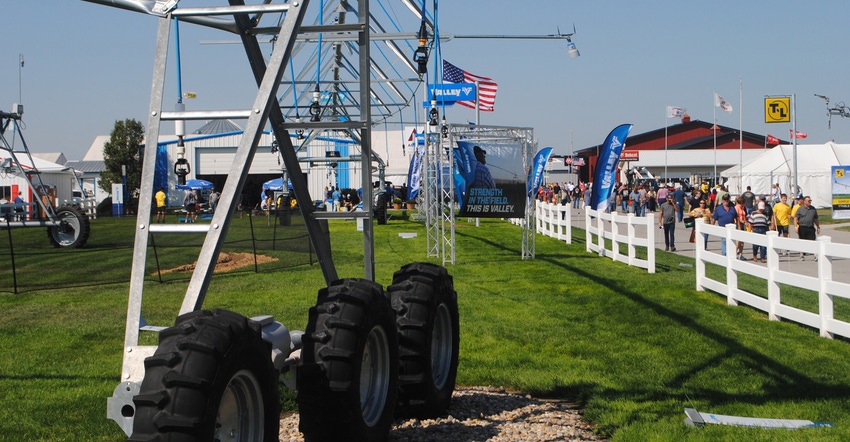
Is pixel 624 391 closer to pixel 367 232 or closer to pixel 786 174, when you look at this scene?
pixel 367 232

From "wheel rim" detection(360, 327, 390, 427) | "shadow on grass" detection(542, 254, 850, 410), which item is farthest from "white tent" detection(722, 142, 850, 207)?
"wheel rim" detection(360, 327, 390, 427)

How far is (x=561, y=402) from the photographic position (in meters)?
7.21

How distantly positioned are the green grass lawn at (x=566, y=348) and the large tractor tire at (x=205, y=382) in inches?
98.0

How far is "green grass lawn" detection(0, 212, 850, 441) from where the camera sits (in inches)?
263

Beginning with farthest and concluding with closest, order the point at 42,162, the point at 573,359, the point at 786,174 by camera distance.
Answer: the point at 42,162 < the point at 786,174 < the point at 573,359

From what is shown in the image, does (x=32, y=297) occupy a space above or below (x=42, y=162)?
below

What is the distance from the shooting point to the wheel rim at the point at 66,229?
25453 millimetres

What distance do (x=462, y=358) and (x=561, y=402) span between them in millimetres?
1887

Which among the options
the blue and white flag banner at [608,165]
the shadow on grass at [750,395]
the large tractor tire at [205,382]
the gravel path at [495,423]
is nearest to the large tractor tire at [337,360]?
the large tractor tire at [205,382]

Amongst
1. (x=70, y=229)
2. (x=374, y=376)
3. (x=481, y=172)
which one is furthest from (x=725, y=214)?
(x=374, y=376)

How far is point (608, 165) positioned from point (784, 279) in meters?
11.3

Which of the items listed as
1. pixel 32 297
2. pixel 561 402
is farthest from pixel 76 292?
pixel 561 402

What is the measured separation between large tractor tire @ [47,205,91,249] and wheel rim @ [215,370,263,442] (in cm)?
2267

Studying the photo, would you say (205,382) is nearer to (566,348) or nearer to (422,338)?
(422,338)
